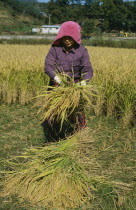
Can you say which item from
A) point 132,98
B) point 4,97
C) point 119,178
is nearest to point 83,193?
point 119,178

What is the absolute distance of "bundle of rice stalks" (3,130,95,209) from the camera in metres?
2.30

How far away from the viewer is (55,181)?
91.4 inches

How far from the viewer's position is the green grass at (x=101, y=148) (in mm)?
2452

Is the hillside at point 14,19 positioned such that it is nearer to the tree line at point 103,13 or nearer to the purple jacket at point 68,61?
the tree line at point 103,13

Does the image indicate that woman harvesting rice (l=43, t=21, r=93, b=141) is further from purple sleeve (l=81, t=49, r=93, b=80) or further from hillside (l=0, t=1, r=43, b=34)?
hillside (l=0, t=1, r=43, b=34)

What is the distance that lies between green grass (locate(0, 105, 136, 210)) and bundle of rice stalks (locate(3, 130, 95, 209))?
0.09 meters

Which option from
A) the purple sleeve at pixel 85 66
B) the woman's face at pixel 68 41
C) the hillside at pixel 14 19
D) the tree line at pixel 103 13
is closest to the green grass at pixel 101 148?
the purple sleeve at pixel 85 66

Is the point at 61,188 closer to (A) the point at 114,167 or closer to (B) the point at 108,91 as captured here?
(A) the point at 114,167

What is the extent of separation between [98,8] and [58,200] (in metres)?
75.0

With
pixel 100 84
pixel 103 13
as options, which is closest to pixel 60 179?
pixel 100 84

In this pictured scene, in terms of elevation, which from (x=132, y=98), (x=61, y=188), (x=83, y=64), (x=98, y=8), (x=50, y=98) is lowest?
(x=61, y=188)

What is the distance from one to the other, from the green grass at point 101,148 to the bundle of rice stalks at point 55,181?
0.28ft

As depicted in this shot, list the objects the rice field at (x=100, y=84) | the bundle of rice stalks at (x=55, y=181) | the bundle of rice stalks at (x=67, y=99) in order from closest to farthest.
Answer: the bundle of rice stalks at (x=55, y=181) < the bundle of rice stalks at (x=67, y=99) < the rice field at (x=100, y=84)

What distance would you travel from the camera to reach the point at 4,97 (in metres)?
5.90
